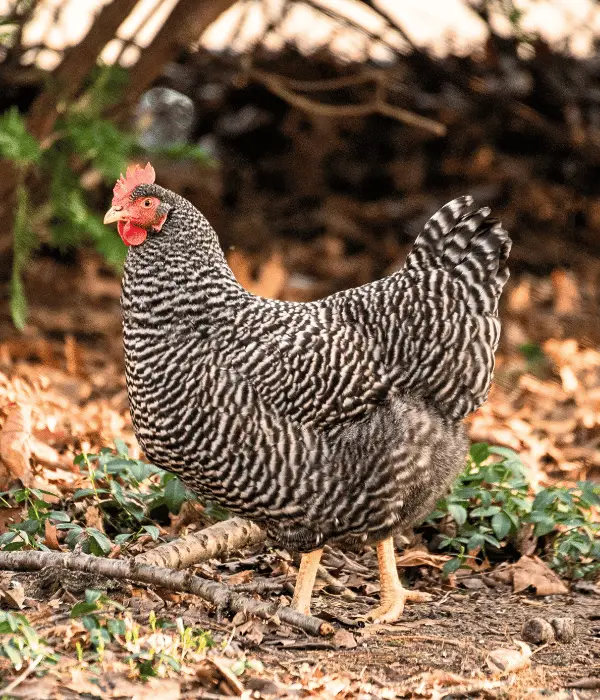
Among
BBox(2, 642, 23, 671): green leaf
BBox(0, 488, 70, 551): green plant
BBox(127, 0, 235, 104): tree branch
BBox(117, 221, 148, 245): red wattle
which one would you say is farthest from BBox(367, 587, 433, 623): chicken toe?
BBox(127, 0, 235, 104): tree branch

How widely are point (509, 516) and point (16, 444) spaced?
2517 millimetres

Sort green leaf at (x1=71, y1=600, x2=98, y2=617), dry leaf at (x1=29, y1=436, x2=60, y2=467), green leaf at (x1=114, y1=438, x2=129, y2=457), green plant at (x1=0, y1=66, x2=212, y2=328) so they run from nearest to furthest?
green leaf at (x1=71, y1=600, x2=98, y2=617), green leaf at (x1=114, y1=438, x2=129, y2=457), dry leaf at (x1=29, y1=436, x2=60, y2=467), green plant at (x1=0, y1=66, x2=212, y2=328)

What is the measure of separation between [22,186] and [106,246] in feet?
2.42

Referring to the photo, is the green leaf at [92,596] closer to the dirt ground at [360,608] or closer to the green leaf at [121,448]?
the dirt ground at [360,608]

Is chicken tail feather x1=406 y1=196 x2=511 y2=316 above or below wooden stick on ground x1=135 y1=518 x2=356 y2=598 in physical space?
above

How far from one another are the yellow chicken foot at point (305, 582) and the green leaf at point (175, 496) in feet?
2.47

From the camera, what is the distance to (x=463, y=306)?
15.3 ft

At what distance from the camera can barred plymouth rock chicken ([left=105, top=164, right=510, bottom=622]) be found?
410cm

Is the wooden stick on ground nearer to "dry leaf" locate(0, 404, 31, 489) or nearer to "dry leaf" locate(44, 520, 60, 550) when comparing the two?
"dry leaf" locate(44, 520, 60, 550)

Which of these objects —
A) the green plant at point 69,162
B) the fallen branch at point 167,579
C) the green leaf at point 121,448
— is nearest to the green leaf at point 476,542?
the fallen branch at point 167,579

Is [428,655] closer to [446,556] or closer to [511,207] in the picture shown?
[446,556]

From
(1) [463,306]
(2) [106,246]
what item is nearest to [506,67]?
(2) [106,246]

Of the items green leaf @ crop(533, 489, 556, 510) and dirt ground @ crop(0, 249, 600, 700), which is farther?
green leaf @ crop(533, 489, 556, 510)

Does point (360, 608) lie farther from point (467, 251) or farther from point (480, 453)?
point (467, 251)
